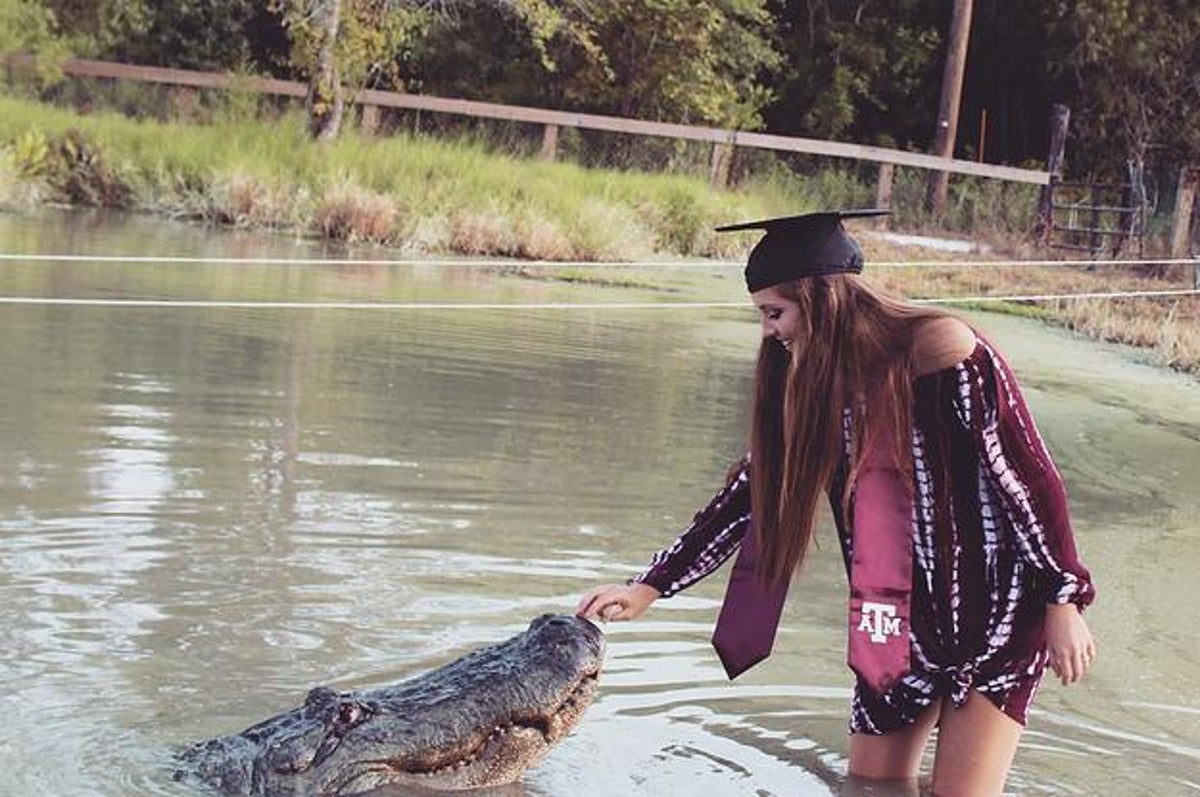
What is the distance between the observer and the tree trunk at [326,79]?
75.8 ft

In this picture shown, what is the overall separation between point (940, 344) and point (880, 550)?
0.43 m

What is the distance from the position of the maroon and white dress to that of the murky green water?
2.76 ft

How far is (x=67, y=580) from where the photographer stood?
5.78m

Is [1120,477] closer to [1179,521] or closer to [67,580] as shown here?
[1179,521]

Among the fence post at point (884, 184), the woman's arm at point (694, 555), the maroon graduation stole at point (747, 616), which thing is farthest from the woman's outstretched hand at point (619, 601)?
the fence post at point (884, 184)

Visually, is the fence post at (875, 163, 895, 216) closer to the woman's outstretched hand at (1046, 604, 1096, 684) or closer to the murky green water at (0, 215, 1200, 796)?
the murky green water at (0, 215, 1200, 796)

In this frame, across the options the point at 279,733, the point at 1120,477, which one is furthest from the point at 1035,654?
the point at 1120,477

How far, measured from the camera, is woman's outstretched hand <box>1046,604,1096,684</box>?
12.0 feet

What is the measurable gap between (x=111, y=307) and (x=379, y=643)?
21.2 feet

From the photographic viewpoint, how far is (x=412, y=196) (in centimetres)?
1897

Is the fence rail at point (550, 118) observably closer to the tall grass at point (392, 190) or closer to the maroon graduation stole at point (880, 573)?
the tall grass at point (392, 190)

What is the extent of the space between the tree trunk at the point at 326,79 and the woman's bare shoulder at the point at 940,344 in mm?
19787

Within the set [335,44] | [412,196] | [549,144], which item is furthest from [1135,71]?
[412,196]

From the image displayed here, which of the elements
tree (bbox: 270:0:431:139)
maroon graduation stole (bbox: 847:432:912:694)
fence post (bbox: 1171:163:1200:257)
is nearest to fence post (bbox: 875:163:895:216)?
fence post (bbox: 1171:163:1200:257)
